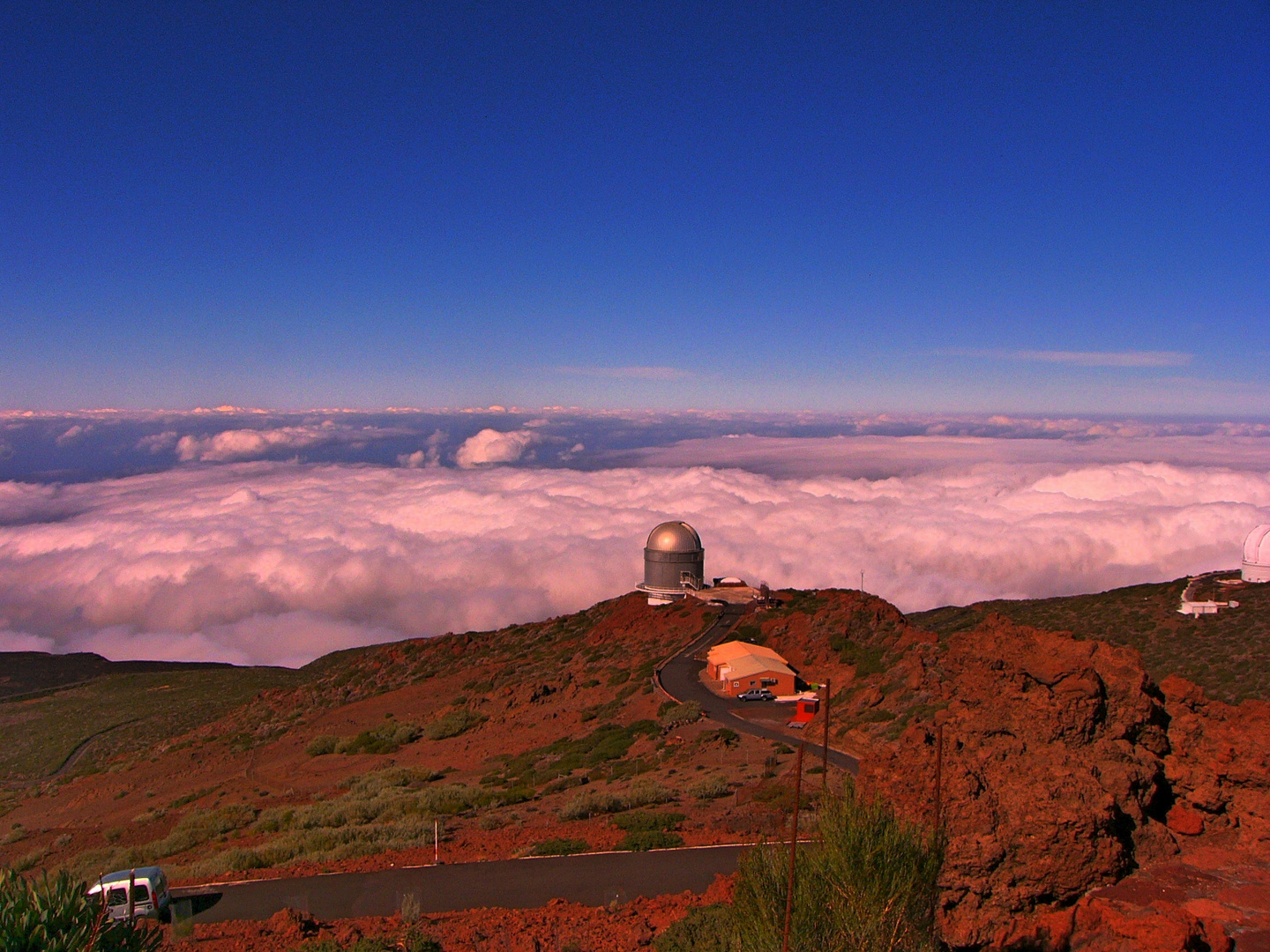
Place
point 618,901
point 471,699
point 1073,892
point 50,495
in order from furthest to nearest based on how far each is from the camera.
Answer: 1. point 50,495
2. point 471,699
3. point 618,901
4. point 1073,892

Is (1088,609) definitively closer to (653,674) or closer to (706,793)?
(653,674)

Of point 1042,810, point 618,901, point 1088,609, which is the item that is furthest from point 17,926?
point 1088,609

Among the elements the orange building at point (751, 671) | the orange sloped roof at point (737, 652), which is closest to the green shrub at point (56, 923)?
the orange building at point (751, 671)

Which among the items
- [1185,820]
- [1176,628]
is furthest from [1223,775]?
[1176,628]

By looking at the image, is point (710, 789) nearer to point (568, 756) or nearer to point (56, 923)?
point (568, 756)

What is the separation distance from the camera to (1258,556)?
39125 millimetres

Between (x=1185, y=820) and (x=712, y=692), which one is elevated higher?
(x=1185, y=820)

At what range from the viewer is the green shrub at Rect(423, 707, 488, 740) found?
2695 centimetres

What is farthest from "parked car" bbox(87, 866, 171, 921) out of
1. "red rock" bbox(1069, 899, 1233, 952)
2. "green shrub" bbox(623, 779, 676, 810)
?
"red rock" bbox(1069, 899, 1233, 952)

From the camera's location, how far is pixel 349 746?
26.3 m

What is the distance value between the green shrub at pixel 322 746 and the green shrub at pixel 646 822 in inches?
654

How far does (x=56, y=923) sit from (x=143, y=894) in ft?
22.2

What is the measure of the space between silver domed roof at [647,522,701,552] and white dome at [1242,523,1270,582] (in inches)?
1128

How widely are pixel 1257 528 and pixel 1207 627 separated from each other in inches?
487
